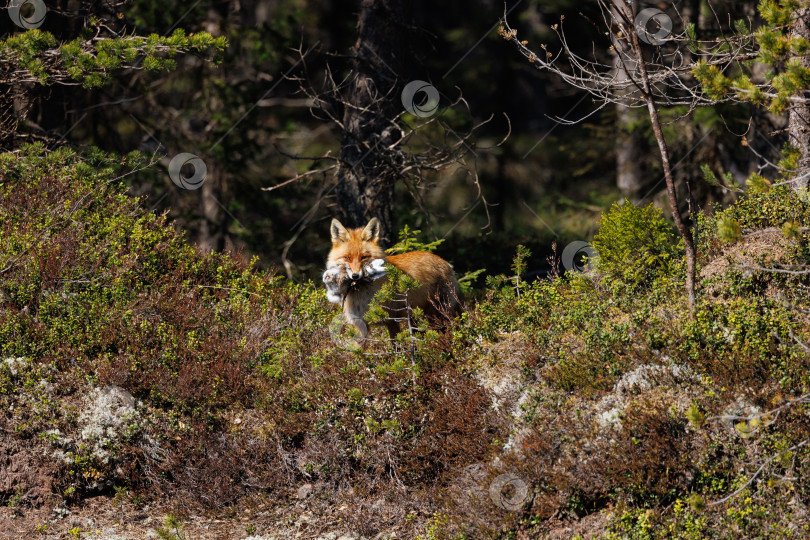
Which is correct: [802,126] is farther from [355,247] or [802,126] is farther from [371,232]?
[355,247]

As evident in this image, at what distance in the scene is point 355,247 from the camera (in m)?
8.88

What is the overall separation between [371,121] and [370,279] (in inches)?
157

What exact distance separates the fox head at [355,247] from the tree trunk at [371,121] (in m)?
2.71

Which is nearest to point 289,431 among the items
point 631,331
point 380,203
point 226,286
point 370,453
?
point 370,453

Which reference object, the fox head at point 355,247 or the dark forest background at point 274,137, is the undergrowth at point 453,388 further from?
the dark forest background at point 274,137

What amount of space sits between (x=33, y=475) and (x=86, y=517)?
75 cm

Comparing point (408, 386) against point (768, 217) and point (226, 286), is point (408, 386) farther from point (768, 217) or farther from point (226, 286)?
point (768, 217)

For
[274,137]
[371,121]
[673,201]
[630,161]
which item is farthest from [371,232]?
[630,161]

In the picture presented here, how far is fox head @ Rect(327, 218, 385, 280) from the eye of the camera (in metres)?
8.70

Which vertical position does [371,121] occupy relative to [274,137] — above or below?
above

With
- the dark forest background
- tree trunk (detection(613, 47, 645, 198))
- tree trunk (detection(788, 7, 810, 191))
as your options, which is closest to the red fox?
the dark forest background

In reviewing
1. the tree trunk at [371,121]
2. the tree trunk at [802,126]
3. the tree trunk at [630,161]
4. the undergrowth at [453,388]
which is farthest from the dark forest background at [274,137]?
the tree trunk at [802,126]

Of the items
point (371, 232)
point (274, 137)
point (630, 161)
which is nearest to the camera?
point (371, 232)

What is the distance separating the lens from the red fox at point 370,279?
864 centimetres
